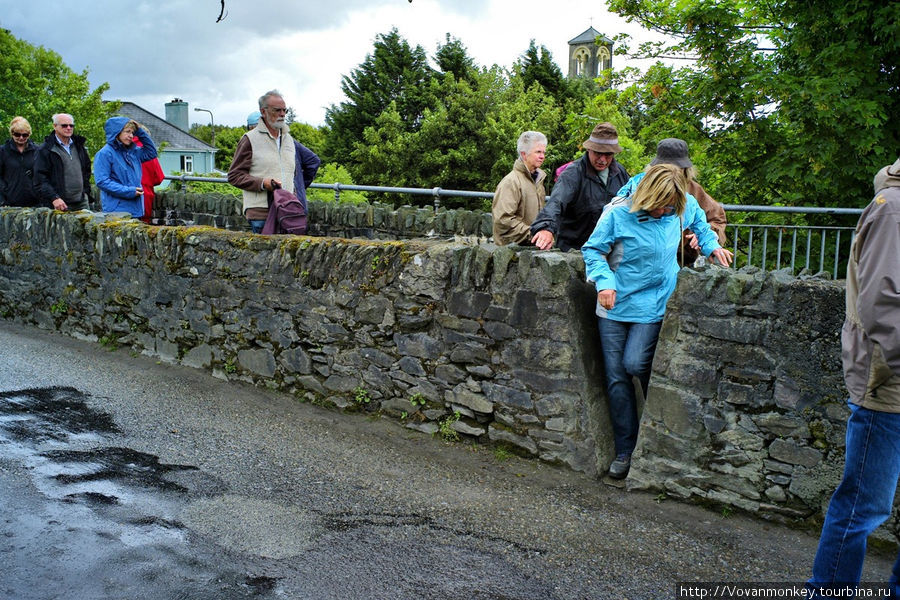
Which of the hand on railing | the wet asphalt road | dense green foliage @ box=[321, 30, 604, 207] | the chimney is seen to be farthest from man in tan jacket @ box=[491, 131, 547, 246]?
the chimney

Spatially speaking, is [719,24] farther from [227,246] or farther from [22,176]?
[22,176]

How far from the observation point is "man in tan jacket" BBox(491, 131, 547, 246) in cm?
691

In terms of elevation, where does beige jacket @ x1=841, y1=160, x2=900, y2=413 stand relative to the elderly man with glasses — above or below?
below

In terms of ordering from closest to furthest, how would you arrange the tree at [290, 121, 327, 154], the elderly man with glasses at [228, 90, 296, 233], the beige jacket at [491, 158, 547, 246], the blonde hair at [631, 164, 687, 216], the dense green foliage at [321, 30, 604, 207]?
the blonde hair at [631, 164, 687, 216]
the beige jacket at [491, 158, 547, 246]
the elderly man with glasses at [228, 90, 296, 233]
the dense green foliage at [321, 30, 604, 207]
the tree at [290, 121, 327, 154]

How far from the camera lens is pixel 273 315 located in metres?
7.15

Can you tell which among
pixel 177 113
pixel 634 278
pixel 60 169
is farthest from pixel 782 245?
pixel 177 113

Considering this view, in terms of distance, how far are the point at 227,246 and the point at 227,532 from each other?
3.61m

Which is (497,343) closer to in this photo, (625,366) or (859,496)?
(625,366)

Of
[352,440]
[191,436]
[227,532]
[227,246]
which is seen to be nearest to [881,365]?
[227,532]

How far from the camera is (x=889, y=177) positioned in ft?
11.2

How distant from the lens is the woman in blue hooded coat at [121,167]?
10406 mm

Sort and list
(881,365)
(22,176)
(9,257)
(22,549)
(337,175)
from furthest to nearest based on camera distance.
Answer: (337,175)
(22,176)
(9,257)
(22,549)
(881,365)

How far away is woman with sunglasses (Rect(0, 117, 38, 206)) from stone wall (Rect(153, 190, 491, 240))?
2.58m

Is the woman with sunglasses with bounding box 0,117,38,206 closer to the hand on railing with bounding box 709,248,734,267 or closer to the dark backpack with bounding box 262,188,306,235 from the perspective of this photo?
the dark backpack with bounding box 262,188,306,235
